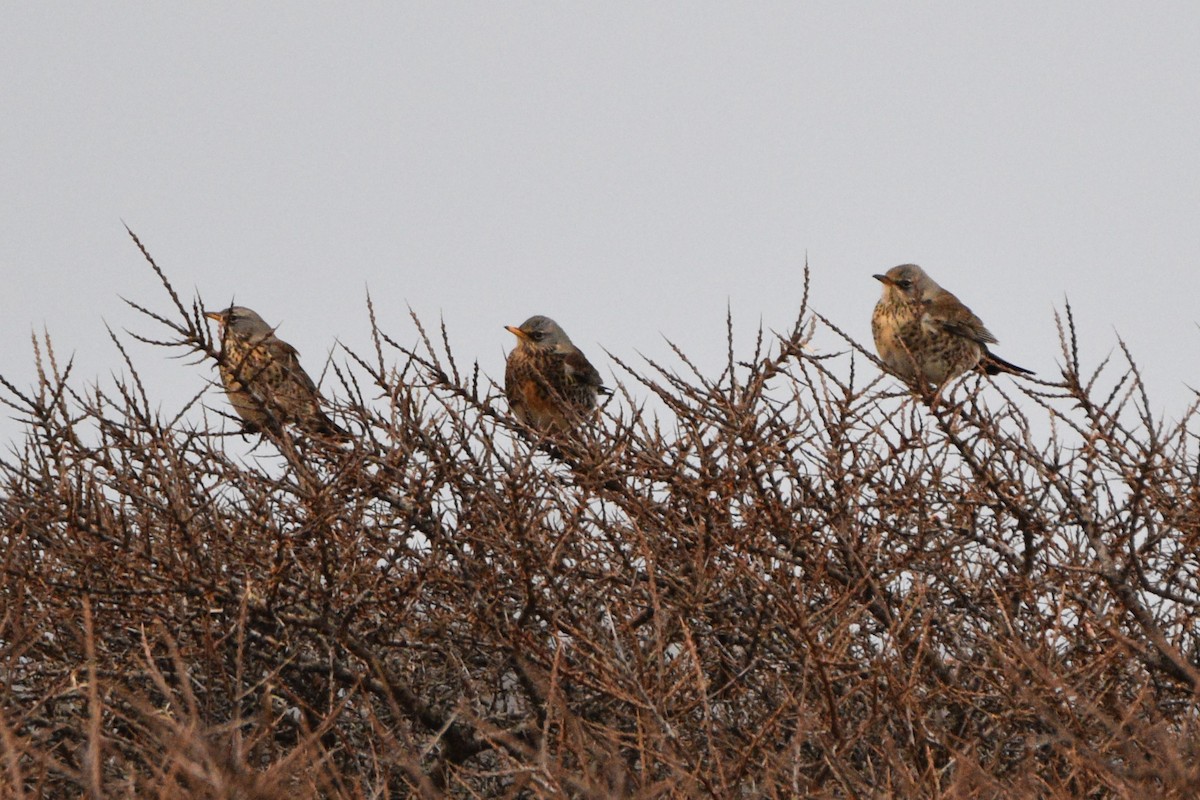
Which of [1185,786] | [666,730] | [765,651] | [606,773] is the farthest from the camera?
[765,651]

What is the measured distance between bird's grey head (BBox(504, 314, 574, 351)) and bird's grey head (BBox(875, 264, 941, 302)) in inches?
76.3

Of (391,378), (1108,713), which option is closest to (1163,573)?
(1108,713)

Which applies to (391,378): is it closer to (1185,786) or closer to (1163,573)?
(1163,573)

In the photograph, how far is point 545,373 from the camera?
29.5 feet

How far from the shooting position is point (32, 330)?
15.8 feet

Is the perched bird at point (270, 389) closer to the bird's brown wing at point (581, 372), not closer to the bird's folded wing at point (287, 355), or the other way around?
the bird's folded wing at point (287, 355)

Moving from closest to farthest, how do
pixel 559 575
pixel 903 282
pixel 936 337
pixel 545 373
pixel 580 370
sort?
pixel 559 575
pixel 936 337
pixel 903 282
pixel 545 373
pixel 580 370

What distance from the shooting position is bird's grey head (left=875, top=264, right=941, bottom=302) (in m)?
8.77

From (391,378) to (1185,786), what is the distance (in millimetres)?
3808

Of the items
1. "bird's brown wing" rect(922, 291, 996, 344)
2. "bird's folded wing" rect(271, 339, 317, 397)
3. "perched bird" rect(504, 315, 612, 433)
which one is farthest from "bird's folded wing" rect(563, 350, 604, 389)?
"bird's brown wing" rect(922, 291, 996, 344)

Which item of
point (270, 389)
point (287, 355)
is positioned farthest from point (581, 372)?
point (270, 389)

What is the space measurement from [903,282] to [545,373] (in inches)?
85.2

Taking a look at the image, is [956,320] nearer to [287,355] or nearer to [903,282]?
[903,282]

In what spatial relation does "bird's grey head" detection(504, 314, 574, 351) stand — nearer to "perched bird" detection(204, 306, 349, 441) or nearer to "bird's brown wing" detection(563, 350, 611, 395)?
"bird's brown wing" detection(563, 350, 611, 395)
